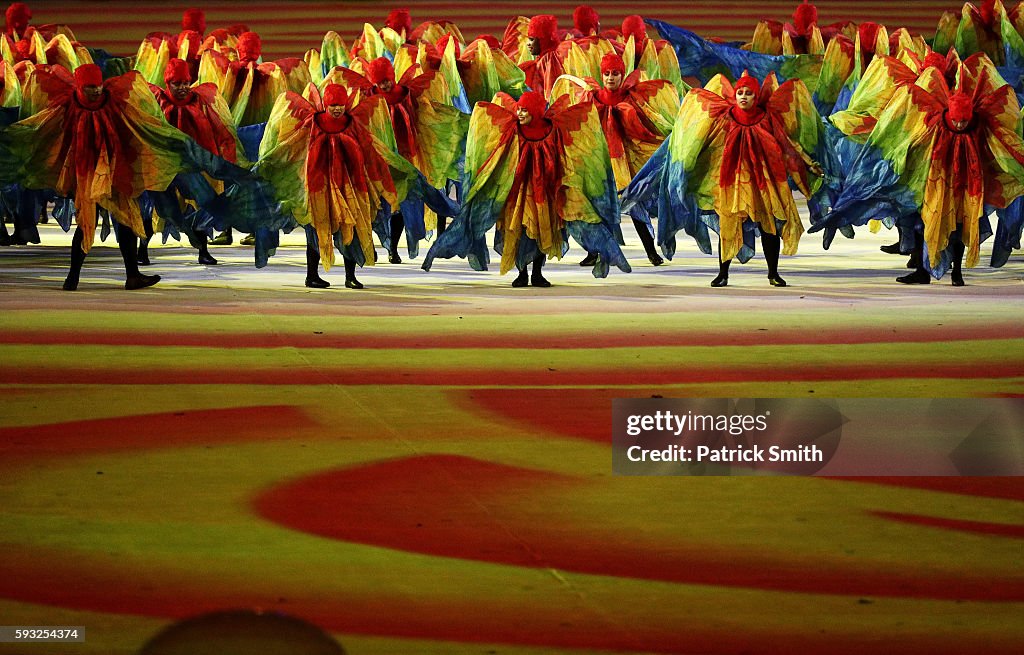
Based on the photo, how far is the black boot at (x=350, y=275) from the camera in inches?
325

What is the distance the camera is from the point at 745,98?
319 inches

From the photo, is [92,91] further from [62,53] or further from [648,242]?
[62,53]

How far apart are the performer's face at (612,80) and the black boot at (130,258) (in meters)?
2.73

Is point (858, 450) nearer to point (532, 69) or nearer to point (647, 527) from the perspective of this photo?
point (647, 527)

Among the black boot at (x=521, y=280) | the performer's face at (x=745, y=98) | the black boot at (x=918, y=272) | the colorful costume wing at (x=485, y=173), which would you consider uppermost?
the performer's face at (x=745, y=98)

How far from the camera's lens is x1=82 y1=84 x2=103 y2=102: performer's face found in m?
7.84

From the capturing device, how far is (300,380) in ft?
18.9

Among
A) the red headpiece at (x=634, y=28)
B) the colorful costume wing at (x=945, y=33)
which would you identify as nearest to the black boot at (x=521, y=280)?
the red headpiece at (x=634, y=28)

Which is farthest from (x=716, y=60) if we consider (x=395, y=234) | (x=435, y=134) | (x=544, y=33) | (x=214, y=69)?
(x=214, y=69)

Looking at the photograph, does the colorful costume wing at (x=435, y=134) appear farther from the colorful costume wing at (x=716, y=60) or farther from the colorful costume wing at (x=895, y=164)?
the colorful costume wing at (x=716, y=60)

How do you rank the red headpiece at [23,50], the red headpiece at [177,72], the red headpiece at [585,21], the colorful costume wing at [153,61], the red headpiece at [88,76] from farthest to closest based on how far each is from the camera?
the red headpiece at [585,21]
the red headpiece at [23,50]
the colorful costume wing at [153,61]
the red headpiece at [177,72]
the red headpiece at [88,76]

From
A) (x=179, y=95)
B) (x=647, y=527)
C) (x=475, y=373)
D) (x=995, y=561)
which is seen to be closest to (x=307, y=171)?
(x=179, y=95)

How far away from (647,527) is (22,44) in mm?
8357

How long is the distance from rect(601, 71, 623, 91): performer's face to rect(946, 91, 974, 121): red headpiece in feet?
6.16
